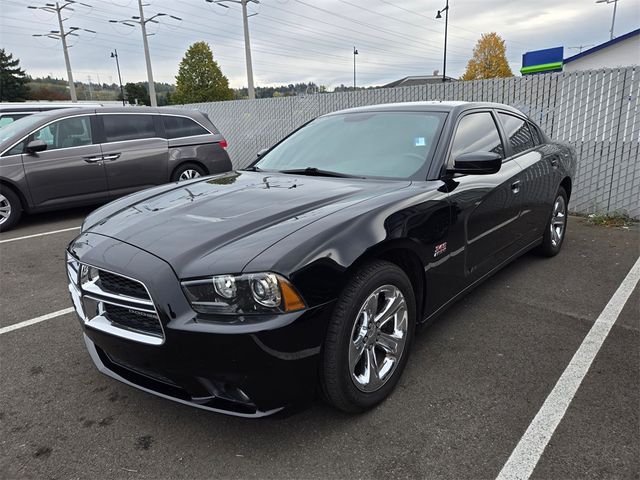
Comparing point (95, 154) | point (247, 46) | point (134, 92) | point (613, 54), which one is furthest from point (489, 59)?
point (95, 154)

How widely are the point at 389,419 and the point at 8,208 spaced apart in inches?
257

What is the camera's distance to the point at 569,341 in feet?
10.2

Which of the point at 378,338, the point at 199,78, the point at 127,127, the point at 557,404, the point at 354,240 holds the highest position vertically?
the point at 199,78

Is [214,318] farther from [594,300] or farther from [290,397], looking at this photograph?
[594,300]

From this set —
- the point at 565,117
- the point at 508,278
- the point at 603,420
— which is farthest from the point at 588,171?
the point at 603,420

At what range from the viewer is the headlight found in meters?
1.90

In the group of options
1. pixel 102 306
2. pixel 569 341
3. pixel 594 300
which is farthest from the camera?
pixel 594 300

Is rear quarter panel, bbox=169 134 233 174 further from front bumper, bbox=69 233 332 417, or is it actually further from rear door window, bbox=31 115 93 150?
front bumper, bbox=69 233 332 417

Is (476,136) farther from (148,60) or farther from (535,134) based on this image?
(148,60)

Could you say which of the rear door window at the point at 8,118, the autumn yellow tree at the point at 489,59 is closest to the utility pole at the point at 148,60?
the rear door window at the point at 8,118

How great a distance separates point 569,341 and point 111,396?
2894 mm

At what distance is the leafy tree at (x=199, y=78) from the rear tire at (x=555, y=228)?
4765 cm

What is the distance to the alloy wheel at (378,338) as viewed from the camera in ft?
7.41

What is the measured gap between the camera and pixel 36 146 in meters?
6.60
